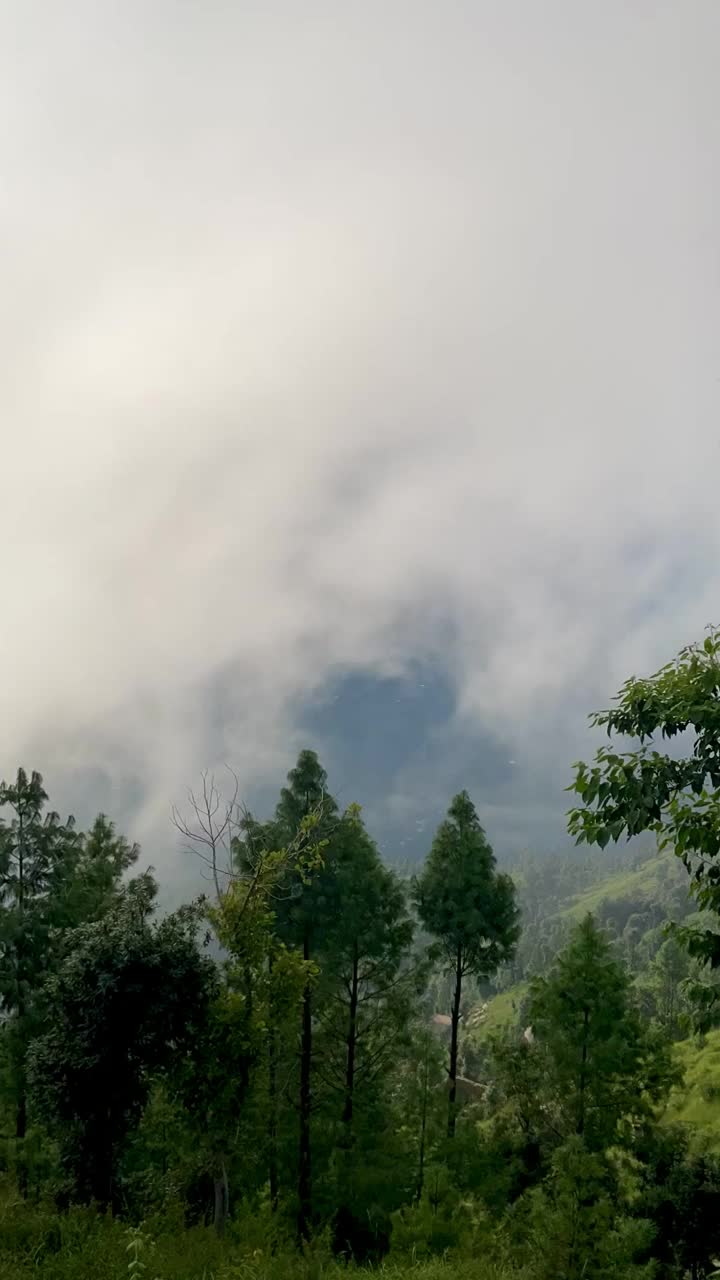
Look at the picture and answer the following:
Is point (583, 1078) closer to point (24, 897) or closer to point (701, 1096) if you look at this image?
point (24, 897)

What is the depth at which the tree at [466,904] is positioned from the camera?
27578 mm

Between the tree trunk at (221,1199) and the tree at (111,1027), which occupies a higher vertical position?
the tree at (111,1027)

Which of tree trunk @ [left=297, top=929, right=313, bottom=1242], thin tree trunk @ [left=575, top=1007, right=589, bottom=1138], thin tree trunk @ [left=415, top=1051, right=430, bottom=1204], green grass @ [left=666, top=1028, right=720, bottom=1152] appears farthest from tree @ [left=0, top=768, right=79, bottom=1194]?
green grass @ [left=666, top=1028, right=720, bottom=1152]

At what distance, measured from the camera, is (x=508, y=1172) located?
22.6 m

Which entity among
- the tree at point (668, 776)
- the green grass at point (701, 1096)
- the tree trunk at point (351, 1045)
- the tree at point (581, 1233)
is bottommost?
the green grass at point (701, 1096)

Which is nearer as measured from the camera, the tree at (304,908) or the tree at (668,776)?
the tree at (668,776)

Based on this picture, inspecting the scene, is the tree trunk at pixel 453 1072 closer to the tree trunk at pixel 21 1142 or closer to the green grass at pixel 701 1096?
the tree trunk at pixel 21 1142

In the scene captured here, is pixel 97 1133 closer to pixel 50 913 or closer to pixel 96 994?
pixel 96 994

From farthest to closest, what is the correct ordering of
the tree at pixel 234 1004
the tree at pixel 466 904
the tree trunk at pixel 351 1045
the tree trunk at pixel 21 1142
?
1. the tree at pixel 466 904
2. the tree trunk at pixel 351 1045
3. the tree trunk at pixel 21 1142
4. the tree at pixel 234 1004

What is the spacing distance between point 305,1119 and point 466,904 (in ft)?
29.9

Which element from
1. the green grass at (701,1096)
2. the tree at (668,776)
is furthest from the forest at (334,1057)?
the green grass at (701,1096)

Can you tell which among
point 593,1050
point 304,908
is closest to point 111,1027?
point 304,908

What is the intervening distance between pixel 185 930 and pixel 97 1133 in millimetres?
5359

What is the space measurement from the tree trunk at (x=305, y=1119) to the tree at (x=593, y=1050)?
7697 millimetres
